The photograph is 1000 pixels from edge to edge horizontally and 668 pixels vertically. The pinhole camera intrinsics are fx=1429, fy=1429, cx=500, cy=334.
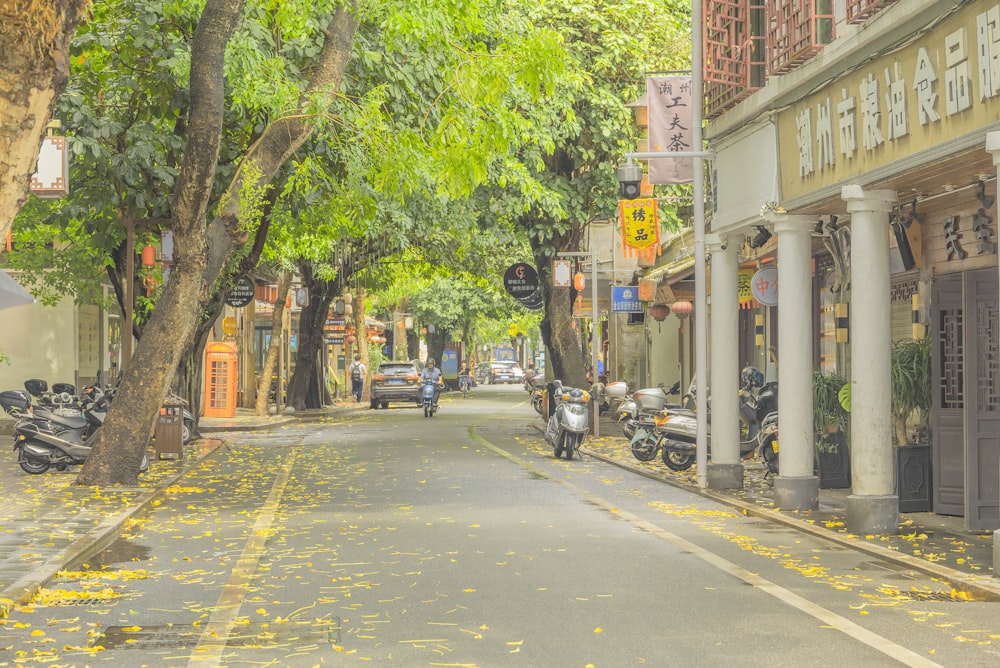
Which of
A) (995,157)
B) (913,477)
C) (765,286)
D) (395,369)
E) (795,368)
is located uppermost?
(995,157)

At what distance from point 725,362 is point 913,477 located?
11.8 ft

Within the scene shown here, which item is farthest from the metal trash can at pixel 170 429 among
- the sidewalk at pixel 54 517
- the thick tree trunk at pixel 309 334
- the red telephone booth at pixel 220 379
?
the thick tree trunk at pixel 309 334

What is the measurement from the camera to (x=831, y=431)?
56.7ft

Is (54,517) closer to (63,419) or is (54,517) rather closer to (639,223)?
(63,419)

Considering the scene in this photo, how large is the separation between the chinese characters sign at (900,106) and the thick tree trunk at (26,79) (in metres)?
6.64

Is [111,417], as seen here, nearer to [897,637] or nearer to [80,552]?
[80,552]

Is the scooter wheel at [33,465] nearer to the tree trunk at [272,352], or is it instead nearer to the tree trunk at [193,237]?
the tree trunk at [193,237]

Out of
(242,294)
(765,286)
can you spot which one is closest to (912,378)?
(765,286)

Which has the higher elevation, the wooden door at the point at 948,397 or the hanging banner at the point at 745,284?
the hanging banner at the point at 745,284

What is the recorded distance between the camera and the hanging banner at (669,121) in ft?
66.2

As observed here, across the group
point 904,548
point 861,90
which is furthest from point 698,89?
point 904,548

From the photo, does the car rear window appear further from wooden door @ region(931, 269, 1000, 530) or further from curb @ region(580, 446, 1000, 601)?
wooden door @ region(931, 269, 1000, 530)

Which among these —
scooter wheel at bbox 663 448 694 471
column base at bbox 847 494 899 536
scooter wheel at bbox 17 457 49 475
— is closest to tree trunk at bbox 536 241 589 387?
scooter wheel at bbox 663 448 694 471

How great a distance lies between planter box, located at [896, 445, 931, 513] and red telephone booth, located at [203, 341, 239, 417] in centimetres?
2410
